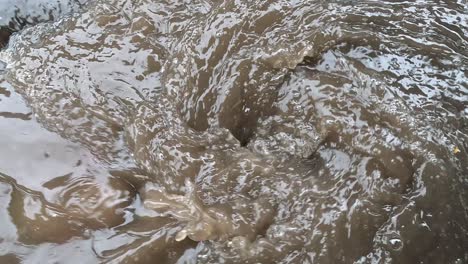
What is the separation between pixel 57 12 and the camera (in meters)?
2.40

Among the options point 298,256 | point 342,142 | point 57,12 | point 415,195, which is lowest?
point 298,256

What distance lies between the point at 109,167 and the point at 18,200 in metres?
0.33

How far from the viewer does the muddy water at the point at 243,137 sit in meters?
1.70

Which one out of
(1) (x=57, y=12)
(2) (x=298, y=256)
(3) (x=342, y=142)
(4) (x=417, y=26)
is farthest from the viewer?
(1) (x=57, y=12)

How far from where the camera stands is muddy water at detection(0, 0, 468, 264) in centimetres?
170

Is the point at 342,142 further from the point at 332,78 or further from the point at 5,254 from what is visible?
the point at 5,254

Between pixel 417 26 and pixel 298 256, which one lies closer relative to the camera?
pixel 298 256

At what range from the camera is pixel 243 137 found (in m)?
1.96

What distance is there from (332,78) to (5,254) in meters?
1.28

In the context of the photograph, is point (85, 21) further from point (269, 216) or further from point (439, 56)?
point (439, 56)

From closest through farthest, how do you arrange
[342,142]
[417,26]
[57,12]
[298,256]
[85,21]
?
[298,256] → [342,142] → [417,26] → [85,21] → [57,12]

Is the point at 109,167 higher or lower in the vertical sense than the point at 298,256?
higher

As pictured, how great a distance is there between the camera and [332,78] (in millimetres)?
1884

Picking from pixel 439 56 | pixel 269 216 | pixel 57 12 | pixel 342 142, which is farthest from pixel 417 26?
pixel 57 12
